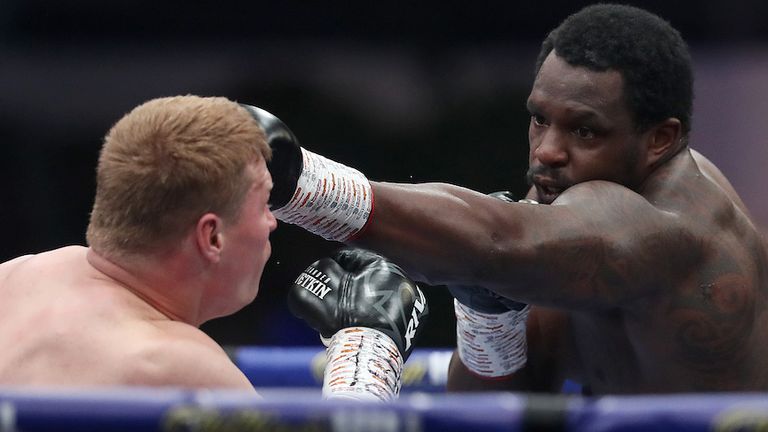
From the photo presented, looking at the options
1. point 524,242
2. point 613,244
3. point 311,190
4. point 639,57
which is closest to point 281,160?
point 311,190

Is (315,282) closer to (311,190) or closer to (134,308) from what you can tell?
(311,190)

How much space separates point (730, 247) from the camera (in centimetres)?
236

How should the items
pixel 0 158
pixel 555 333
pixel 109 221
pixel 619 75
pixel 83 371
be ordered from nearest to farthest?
pixel 83 371, pixel 109 221, pixel 619 75, pixel 555 333, pixel 0 158

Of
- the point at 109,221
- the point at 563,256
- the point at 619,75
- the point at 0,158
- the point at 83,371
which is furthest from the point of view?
the point at 0,158

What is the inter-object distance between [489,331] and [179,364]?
42.7 inches

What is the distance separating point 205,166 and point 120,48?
316cm

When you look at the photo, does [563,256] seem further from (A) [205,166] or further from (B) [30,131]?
(B) [30,131]

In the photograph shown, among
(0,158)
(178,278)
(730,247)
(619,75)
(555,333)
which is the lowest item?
(0,158)

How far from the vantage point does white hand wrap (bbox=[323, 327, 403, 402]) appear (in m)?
2.14

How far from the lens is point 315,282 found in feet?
8.16

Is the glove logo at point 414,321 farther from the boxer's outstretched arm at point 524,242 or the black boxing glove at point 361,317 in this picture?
the boxer's outstretched arm at point 524,242

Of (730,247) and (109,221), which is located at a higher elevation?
(109,221)

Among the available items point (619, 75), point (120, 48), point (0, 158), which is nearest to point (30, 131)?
point (0, 158)

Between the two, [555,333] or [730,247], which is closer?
[730,247]
